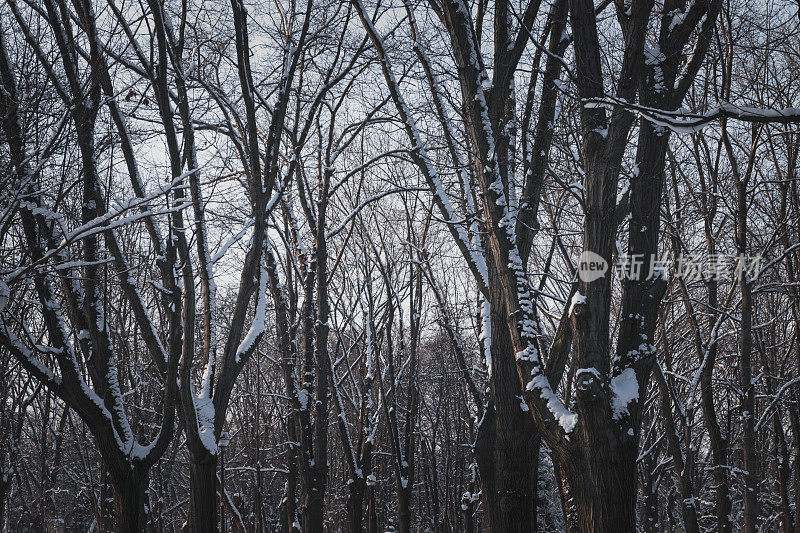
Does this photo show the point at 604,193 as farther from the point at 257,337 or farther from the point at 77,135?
the point at 77,135

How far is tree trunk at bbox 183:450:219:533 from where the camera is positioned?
6.20 meters

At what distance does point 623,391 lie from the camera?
4723 mm

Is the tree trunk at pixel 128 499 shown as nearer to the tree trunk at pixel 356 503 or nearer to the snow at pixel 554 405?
the snow at pixel 554 405

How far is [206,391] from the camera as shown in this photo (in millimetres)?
6488

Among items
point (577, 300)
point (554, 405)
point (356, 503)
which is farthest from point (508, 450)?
point (356, 503)

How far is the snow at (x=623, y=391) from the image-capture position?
14.9ft

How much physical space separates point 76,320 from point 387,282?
7347 mm

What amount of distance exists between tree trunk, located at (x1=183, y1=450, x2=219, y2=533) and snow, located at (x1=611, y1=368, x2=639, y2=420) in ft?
13.4

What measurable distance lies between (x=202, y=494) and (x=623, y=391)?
4302mm

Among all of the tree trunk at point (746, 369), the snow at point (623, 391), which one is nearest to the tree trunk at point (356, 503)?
the tree trunk at point (746, 369)

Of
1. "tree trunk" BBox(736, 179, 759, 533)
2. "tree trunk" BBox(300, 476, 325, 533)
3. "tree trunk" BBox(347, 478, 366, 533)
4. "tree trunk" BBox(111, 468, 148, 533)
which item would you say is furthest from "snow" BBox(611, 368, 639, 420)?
"tree trunk" BBox(347, 478, 366, 533)

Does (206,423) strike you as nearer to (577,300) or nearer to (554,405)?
(554,405)

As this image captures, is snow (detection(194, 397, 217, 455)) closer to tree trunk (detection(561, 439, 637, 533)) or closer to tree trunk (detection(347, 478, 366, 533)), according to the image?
tree trunk (detection(561, 439, 637, 533))

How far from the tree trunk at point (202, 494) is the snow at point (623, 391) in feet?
13.4
